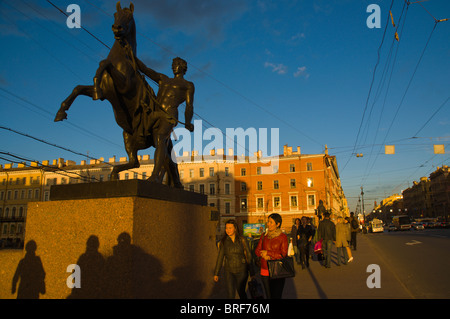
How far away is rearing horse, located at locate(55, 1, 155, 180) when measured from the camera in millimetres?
4539

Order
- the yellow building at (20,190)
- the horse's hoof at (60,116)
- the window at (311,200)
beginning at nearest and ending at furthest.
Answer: the horse's hoof at (60,116), the window at (311,200), the yellow building at (20,190)

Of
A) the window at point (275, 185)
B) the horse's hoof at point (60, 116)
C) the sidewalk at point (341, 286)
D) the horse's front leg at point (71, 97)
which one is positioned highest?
the window at point (275, 185)

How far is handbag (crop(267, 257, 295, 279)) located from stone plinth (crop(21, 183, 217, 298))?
4.05 feet

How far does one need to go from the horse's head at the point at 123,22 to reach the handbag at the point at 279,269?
3838 mm

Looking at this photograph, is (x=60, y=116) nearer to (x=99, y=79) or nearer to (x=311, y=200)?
(x=99, y=79)

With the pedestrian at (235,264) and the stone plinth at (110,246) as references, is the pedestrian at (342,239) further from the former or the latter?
the stone plinth at (110,246)

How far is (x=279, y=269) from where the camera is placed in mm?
4523

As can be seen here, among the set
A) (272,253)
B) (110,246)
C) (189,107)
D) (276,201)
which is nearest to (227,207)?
(276,201)

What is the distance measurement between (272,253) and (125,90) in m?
3.09

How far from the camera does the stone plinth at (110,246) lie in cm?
380

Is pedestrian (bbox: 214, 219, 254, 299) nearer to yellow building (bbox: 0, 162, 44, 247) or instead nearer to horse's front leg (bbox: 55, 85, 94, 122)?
horse's front leg (bbox: 55, 85, 94, 122)

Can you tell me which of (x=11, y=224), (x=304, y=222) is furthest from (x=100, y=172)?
(x=304, y=222)

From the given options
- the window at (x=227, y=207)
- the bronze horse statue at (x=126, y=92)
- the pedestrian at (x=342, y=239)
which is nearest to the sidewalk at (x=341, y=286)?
A: the pedestrian at (x=342, y=239)
